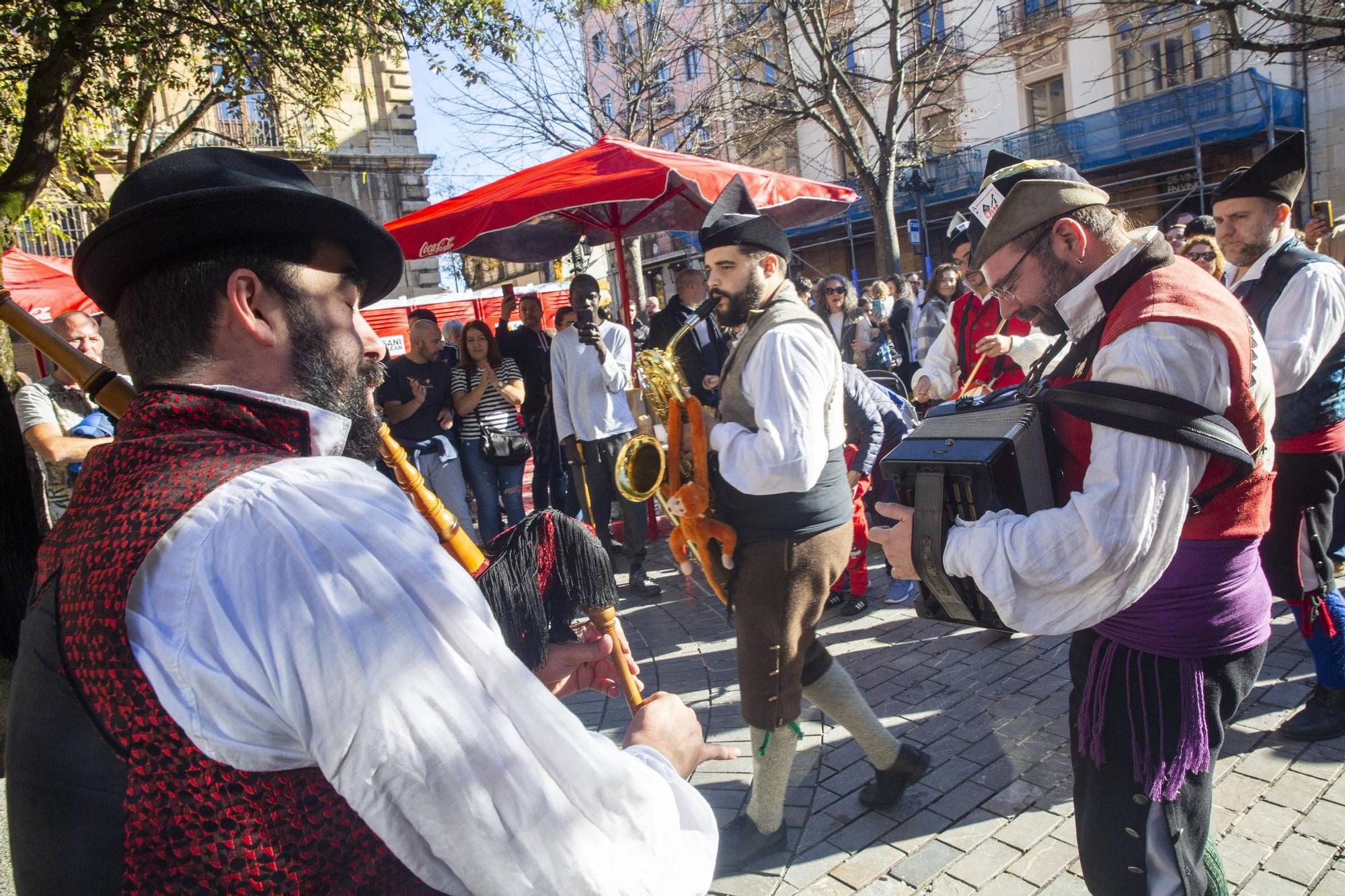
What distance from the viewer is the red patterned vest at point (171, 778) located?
86 cm

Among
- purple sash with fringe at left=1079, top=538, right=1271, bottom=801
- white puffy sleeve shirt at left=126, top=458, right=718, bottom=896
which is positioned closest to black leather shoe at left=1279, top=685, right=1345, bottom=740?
purple sash with fringe at left=1079, top=538, right=1271, bottom=801

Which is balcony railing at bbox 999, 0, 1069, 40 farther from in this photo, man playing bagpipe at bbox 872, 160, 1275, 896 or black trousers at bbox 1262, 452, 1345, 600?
man playing bagpipe at bbox 872, 160, 1275, 896

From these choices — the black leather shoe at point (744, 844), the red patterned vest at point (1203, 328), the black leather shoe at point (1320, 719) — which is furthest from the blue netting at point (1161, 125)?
the red patterned vest at point (1203, 328)

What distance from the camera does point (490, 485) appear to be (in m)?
6.51

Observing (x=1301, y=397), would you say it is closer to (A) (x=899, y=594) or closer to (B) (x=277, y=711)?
(A) (x=899, y=594)

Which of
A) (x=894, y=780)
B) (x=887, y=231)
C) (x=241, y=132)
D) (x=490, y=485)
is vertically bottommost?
(x=894, y=780)

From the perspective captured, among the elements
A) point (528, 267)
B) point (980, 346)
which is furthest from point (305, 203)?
point (528, 267)

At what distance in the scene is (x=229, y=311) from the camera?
1074mm

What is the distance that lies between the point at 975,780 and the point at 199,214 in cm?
318

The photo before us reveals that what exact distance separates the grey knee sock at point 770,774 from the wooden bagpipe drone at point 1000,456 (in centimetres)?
107

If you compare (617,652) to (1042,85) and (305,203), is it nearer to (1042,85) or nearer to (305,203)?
(305,203)

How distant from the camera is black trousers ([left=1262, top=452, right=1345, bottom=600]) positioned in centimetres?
325

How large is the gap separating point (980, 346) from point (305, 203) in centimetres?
327

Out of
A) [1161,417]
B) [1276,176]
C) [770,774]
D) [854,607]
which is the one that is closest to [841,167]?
[854,607]
